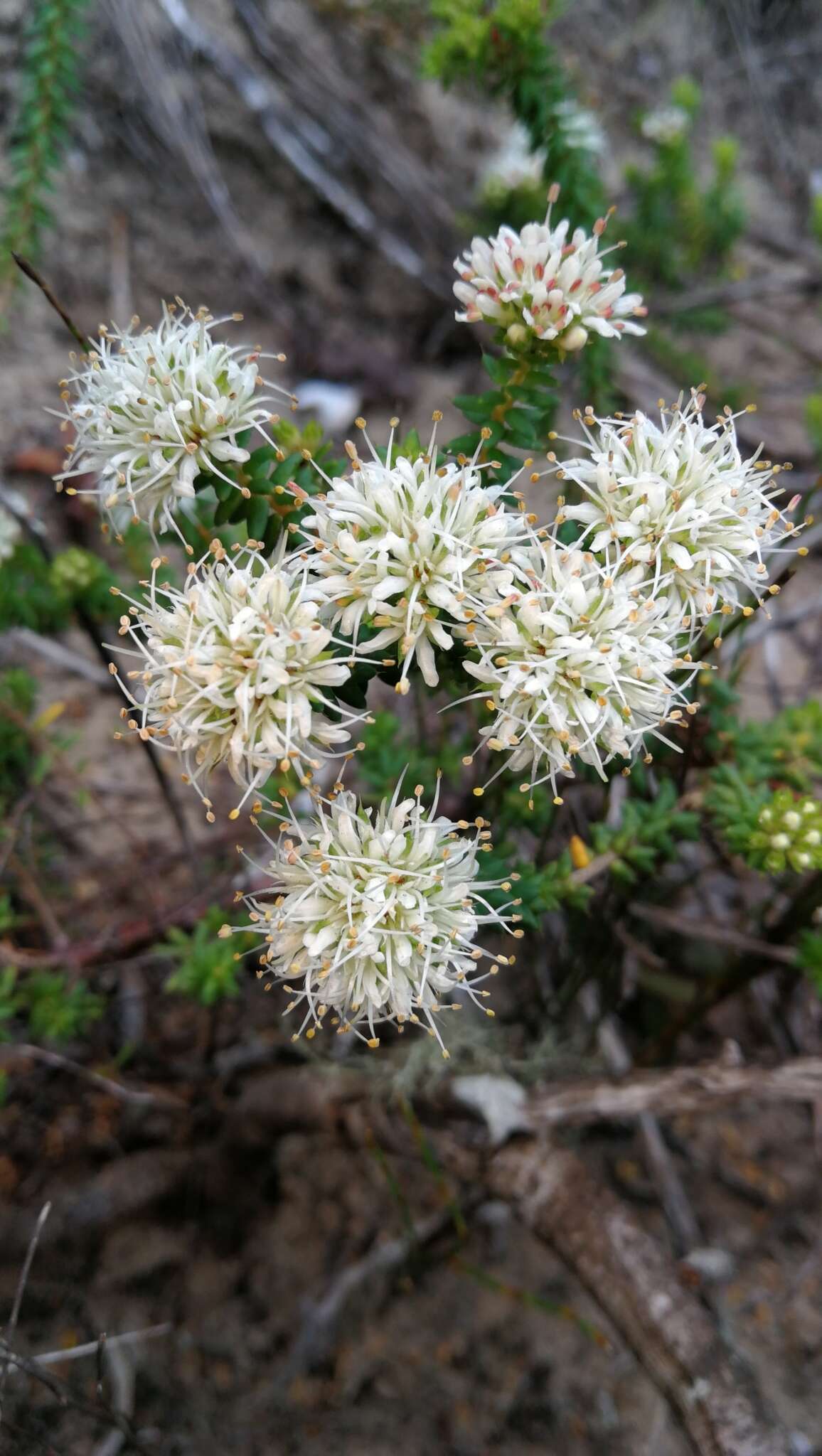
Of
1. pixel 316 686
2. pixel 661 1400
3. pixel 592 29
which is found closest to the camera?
pixel 316 686

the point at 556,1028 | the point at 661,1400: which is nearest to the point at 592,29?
the point at 556,1028

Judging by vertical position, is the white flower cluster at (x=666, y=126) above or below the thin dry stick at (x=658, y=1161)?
above

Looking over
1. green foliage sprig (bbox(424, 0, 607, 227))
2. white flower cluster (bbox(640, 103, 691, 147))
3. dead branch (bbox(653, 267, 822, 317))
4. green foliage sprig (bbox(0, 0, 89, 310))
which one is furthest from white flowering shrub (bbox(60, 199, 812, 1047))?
white flower cluster (bbox(640, 103, 691, 147))

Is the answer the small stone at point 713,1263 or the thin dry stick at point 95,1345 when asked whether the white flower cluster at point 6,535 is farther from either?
the small stone at point 713,1263

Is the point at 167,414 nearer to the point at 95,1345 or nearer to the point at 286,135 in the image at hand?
the point at 95,1345

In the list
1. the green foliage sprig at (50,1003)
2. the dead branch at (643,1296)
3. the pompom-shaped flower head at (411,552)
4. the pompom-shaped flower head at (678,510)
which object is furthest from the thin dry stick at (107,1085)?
the pompom-shaped flower head at (678,510)

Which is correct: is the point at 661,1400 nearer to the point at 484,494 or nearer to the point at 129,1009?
the point at 129,1009

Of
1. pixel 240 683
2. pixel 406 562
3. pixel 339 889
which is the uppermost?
pixel 406 562
